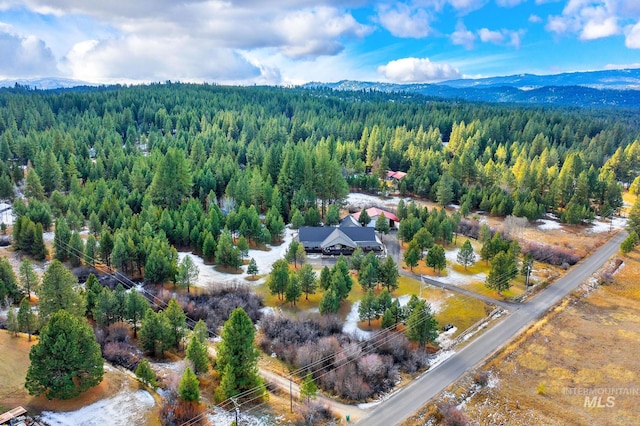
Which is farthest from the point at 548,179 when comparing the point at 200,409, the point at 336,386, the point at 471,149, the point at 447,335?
the point at 200,409

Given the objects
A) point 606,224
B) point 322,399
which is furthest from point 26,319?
point 606,224

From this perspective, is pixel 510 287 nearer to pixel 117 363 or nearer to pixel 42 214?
pixel 117 363

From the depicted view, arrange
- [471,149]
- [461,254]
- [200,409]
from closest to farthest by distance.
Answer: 1. [200,409]
2. [461,254]
3. [471,149]

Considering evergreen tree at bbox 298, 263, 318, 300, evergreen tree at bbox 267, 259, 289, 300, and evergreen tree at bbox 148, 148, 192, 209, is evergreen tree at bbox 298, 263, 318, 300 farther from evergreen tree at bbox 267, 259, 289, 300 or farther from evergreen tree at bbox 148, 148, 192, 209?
evergreen tree at bbox 148, 148, 192, 209

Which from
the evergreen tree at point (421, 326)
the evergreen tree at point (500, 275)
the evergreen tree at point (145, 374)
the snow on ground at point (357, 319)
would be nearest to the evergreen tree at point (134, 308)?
the evergreen tree at point (145, 374)

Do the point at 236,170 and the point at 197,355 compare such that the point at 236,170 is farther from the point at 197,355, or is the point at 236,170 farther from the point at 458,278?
the point at 197,355
